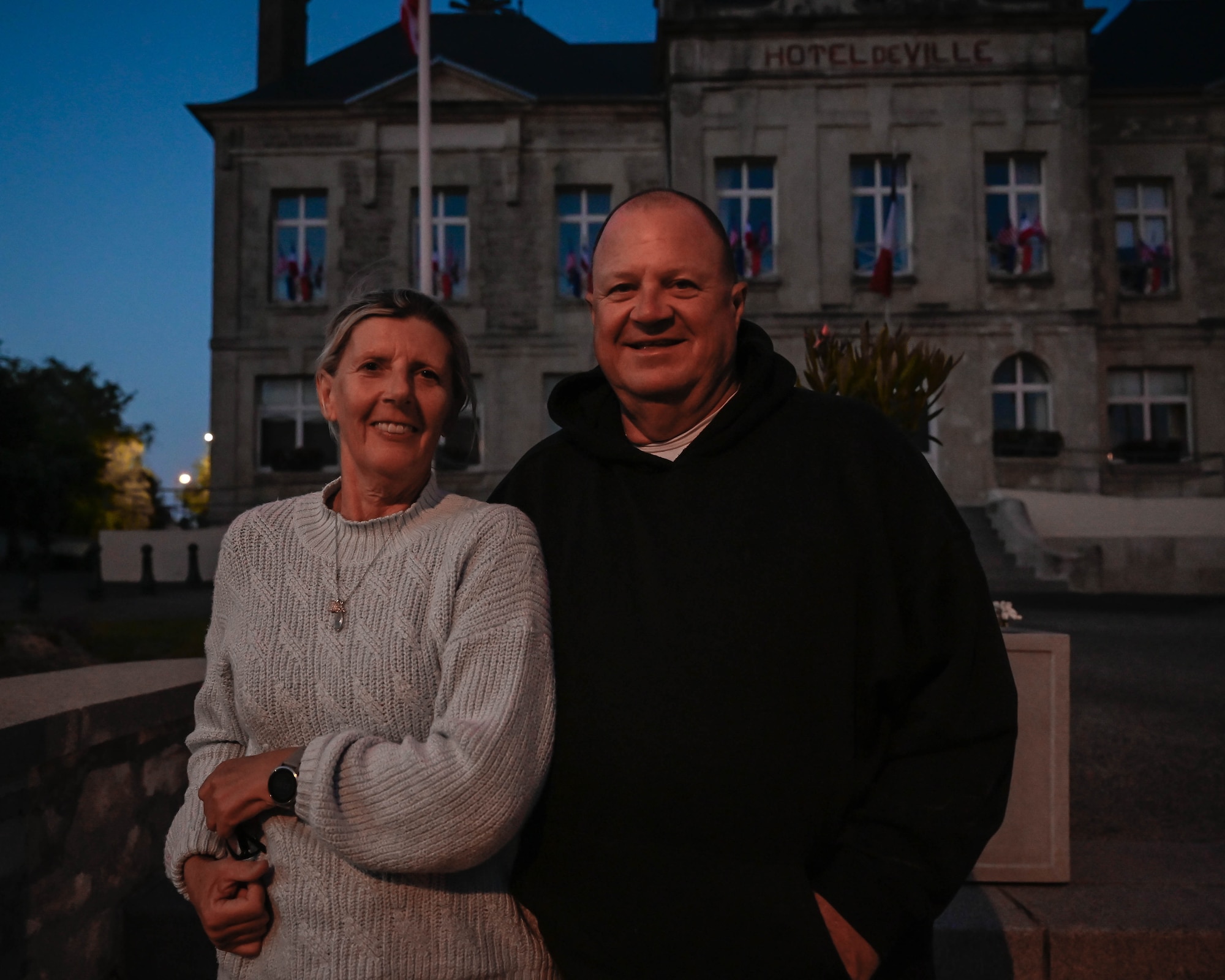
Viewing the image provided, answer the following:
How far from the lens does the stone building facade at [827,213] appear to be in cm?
1947

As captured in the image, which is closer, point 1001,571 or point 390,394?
point 390,394

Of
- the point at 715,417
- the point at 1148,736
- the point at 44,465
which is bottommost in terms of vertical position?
the point at 1148,736

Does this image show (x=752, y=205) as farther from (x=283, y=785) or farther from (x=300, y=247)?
(x=283, y=785)

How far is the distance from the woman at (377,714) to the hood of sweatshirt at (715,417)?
0.90 feet

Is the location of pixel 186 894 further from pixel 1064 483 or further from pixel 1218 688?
pixel 1064 483

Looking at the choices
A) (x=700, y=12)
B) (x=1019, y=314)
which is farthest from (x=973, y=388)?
(x=700, y=12)

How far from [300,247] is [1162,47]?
829 inches

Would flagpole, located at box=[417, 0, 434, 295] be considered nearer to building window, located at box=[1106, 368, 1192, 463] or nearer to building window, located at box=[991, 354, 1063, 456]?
building window, located at box=[991, 354, 1063, 456]

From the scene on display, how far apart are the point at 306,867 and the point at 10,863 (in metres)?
1.36

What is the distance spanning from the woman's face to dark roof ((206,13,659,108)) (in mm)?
20158

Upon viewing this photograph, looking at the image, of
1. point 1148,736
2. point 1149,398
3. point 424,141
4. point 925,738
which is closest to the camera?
point 925,738

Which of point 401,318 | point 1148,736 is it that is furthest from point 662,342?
point 1148,736

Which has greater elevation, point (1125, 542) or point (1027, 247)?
point (1027, 247)

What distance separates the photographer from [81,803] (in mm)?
2852
